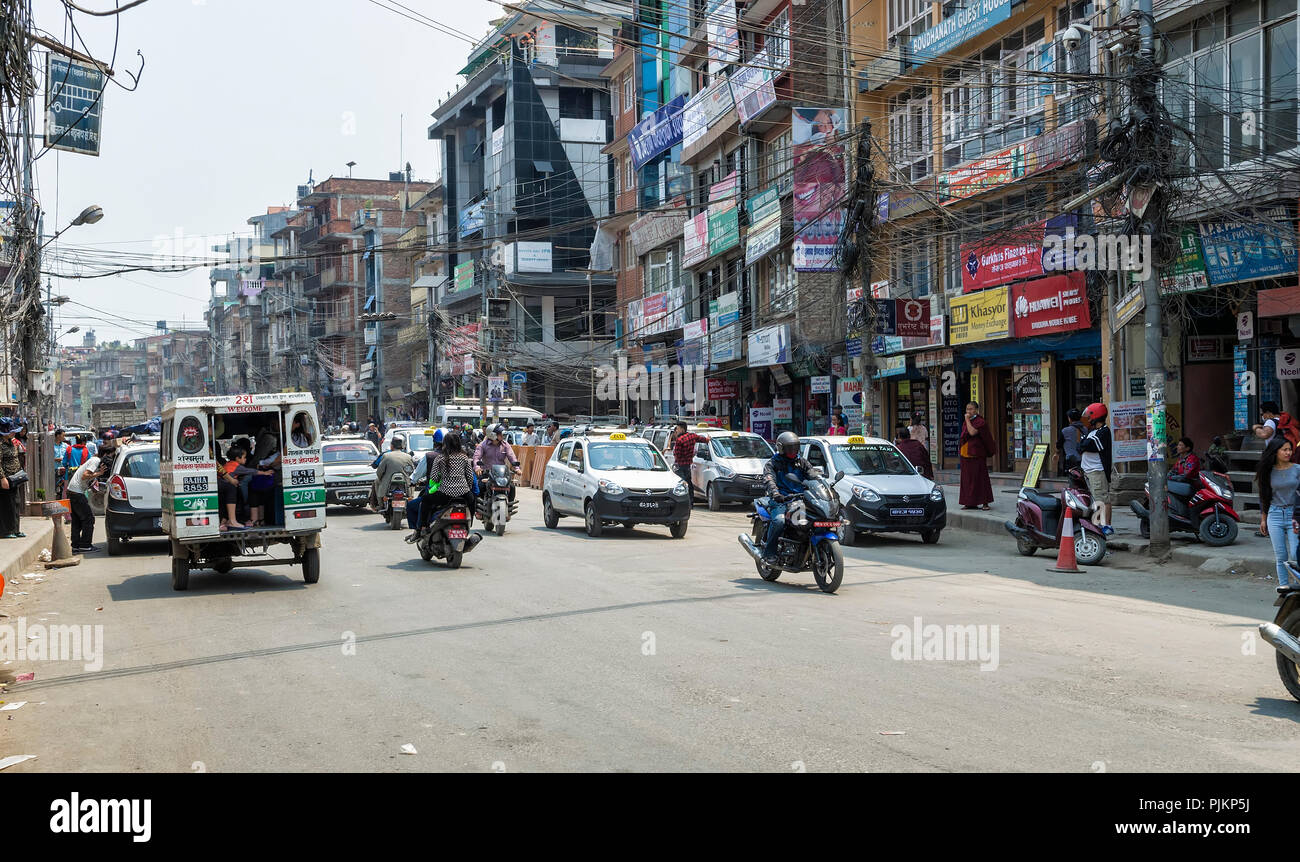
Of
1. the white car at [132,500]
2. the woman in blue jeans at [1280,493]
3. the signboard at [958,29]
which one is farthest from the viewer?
the signboard at [958,29]

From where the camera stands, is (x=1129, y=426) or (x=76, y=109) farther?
(x=76, y=109)

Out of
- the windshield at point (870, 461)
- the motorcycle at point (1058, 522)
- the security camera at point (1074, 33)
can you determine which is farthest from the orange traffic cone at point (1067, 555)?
the security camera at point (1074, 33)

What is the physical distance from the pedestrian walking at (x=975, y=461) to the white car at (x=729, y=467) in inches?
178

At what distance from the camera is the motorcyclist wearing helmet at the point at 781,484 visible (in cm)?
1379

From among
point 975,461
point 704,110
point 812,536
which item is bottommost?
point 812,536

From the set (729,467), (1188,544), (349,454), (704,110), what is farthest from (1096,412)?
(704,110)

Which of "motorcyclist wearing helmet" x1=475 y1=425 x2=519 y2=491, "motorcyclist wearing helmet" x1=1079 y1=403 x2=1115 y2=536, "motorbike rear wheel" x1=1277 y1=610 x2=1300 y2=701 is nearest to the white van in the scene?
"motorcyclist wearing helmet" x1=475 y1=425 x2=519 y2=491

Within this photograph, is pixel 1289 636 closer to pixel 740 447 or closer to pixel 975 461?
pixel 975 461

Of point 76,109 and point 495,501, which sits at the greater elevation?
point 76,109

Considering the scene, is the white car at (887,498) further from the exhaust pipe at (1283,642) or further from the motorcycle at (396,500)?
the exhaust pipe at (1283,642)

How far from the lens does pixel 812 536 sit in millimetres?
13508

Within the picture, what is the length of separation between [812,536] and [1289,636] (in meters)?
6.70

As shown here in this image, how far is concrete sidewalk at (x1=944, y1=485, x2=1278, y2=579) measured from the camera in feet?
48.6
